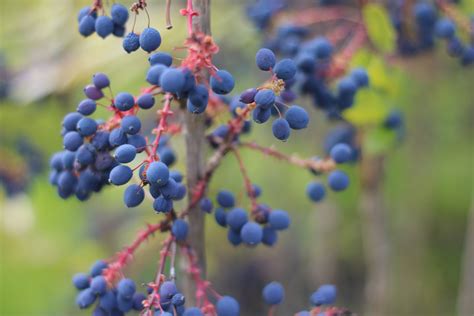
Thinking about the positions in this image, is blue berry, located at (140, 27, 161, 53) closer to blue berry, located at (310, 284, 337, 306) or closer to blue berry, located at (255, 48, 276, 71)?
blue berry, located at (255, 48, 276, 71)

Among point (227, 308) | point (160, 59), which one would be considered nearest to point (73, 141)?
point (160, 59)

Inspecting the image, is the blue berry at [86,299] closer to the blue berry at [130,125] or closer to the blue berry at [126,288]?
the blue berry at [126,288]

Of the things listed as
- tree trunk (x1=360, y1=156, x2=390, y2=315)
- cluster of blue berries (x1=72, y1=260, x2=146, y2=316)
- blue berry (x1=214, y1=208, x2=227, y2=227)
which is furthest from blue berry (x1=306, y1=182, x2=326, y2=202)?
tree trunk (x1=360, y1=156, x2=390, y2=315)

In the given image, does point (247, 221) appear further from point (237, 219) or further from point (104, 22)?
point (104, 22)

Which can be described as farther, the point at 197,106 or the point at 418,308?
the point at 418,308

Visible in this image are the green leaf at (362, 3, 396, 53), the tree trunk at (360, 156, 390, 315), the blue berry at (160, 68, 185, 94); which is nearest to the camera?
the blue berry at (160, 68, 185, 94)

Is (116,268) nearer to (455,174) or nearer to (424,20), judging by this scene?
(424,20)

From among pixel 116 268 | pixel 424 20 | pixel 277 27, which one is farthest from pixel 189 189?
pixel 424 20
